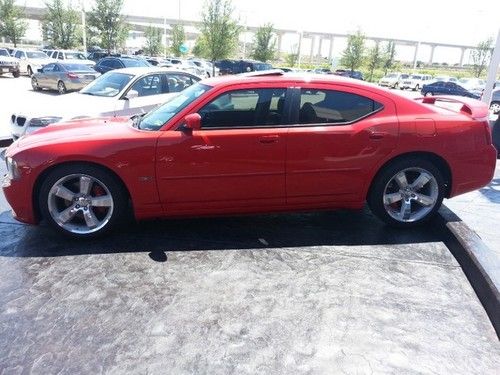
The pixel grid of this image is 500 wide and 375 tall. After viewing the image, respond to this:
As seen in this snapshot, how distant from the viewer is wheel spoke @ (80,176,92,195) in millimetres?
3891

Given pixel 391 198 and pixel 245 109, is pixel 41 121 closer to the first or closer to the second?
pixel 245 109

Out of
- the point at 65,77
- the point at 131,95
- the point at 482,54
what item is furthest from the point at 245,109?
the point at 482,54

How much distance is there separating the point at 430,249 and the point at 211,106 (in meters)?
2.43

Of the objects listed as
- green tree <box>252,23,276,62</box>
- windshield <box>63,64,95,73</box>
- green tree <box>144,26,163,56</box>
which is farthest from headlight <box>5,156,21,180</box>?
green tree <box>144,26,163,56</box>

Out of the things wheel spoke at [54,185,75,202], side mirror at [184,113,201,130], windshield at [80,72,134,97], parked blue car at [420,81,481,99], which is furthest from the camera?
parked blue car at [420,81,481,99]

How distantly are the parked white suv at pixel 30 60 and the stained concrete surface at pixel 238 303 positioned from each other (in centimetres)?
2570

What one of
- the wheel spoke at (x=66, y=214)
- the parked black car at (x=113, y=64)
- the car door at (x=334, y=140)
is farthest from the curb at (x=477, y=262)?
the parked black car at (x=113, y=64)

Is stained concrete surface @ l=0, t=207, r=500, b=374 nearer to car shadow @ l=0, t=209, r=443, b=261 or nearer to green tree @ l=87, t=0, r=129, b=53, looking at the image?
car shadow @ l=0, t=209, r=443, b=261

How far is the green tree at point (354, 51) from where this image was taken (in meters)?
44.5

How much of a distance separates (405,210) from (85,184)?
311cm

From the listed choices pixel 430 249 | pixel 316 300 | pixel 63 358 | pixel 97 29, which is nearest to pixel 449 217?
pixel 430 249

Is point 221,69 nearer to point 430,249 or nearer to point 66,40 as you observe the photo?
point 66,40

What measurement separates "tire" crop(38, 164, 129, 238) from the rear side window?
1871 millimetres

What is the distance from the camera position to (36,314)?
2.92 m
